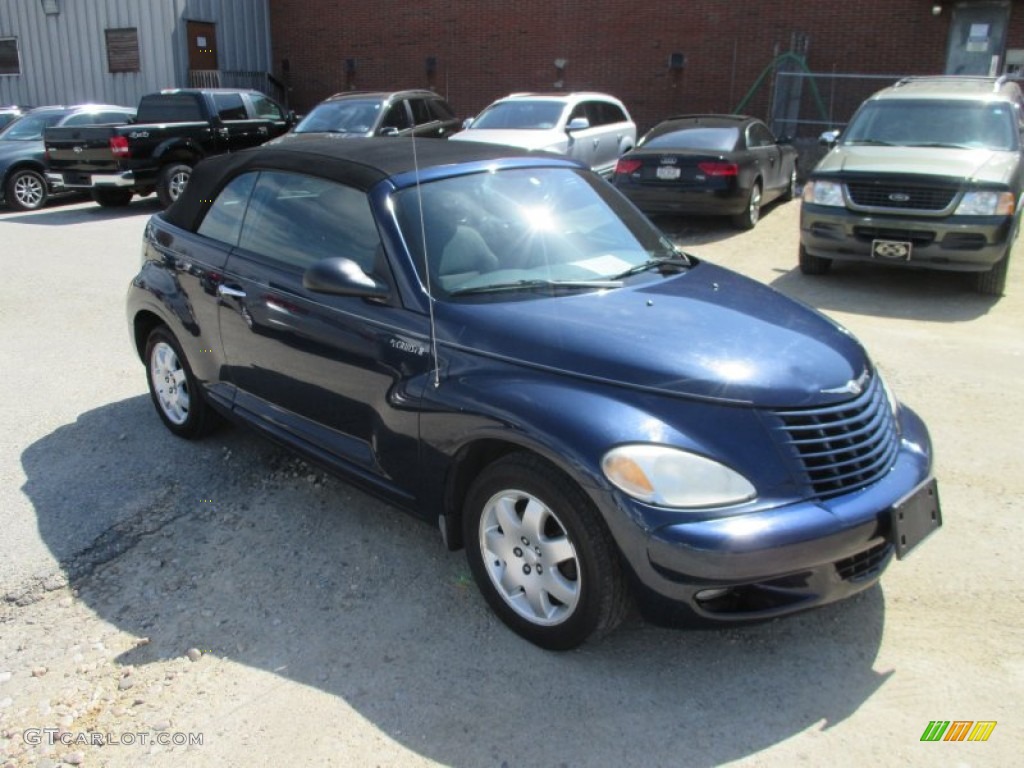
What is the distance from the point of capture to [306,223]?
4.08 metres

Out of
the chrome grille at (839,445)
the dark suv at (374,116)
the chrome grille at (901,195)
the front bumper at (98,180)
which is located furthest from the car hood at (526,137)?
the chrome grille at (839,445)

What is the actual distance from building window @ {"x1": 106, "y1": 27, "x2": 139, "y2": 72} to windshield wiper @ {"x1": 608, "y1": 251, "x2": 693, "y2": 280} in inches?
926

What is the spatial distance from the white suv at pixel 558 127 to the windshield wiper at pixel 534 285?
8852mm

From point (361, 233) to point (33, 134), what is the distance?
14954 millimetres

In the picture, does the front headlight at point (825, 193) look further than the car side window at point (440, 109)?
No

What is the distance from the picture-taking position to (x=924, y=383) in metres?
5.93

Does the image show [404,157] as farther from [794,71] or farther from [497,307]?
[794,71]

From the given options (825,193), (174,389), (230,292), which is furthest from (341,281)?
(825,193)

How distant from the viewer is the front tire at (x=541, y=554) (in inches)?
114

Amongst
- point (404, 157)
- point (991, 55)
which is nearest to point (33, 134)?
point (404, 157)

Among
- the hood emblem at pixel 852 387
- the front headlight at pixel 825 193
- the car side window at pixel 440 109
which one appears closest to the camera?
the hood emblem at pixel 852 387

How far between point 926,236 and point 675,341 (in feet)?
19.5

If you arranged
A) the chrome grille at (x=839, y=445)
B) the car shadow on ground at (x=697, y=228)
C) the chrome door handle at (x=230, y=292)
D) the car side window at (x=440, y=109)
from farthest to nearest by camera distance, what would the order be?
the car side window at (x=440, y=109) → the car shadow on ground at (x=697, y=228) → the chrome door handle at (x=230, y=292) → the chrome grille at (x=839, y=445)

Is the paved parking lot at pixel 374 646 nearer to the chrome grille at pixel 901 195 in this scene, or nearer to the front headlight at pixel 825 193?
the chrome grille at pixel 901 195
